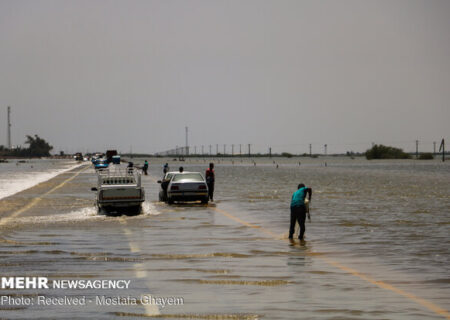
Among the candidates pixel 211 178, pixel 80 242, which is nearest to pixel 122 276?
pixel 80 242

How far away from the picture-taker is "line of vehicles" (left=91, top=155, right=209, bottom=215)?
102ft

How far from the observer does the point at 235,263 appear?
16531 millimetres

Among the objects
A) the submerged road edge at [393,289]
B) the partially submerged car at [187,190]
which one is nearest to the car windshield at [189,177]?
the partially submerged car at [187,190]

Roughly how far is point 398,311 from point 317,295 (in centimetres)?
166

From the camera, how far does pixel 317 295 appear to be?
12508mm

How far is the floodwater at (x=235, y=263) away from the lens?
11398 millimetres

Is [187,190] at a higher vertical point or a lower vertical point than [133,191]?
lower

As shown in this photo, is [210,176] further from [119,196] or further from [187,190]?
[119,196]

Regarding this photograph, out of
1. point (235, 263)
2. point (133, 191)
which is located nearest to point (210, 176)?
point (133, 191)

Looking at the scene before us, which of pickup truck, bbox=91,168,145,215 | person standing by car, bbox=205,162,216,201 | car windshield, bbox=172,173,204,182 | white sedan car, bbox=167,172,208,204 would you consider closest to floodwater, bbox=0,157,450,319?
pickup truck, bbox=91,168,145,215

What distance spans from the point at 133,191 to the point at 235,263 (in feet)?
49.8

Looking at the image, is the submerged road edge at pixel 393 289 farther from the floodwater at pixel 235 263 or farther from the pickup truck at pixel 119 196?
the pickup truck at pixel 119 196

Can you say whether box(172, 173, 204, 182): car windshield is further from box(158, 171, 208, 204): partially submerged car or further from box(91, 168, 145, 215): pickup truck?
box(91, 168, 145, 215): pickup truck

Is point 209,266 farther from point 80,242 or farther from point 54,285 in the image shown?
point 80,242
